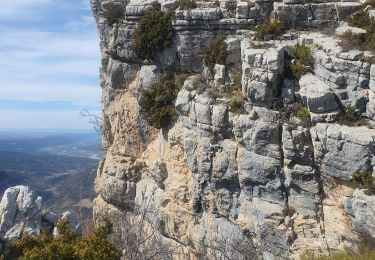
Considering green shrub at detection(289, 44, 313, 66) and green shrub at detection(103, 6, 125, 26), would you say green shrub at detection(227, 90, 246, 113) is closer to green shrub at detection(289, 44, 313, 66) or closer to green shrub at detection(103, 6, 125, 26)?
green shrub at detection(289, 44, 313, 66)

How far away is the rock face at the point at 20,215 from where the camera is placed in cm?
1691

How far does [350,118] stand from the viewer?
1805 cm

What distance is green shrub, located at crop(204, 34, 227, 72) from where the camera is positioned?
22.7 metres

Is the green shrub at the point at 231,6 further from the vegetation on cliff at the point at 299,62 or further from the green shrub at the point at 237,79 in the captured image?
the vegetation on cliff at the point at 299,62

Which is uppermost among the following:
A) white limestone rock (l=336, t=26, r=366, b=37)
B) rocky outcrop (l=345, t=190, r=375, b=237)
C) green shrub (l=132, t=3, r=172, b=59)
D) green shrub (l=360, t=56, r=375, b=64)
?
green shrub (l=132, t=3, r=172, b=59)

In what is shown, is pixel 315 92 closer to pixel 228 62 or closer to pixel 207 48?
pixel 228 62

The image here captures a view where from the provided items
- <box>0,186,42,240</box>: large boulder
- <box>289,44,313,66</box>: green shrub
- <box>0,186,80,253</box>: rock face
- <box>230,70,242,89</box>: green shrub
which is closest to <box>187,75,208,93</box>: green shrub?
<box>230,70,242,89</box>: green shrub

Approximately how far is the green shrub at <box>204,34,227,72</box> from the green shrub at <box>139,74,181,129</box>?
291 cm

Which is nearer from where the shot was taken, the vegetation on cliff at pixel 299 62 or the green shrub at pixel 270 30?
the vegetation on cliff at pixel 299 62

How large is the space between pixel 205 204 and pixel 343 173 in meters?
7.60

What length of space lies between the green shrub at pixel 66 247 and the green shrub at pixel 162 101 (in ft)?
34.9

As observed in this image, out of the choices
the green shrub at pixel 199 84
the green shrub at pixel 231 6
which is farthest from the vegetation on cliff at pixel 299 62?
the green shrub at pixel 199 84

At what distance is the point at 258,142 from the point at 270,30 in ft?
18.4

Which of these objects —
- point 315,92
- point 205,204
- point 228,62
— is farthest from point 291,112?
point 205,204
